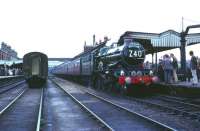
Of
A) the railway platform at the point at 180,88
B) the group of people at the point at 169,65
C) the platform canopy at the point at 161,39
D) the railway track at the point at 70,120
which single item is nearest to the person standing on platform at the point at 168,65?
the group of people at the point at 169,65

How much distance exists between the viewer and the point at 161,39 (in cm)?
2919

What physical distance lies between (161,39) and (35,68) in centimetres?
1131

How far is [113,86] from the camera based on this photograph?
2364 cm

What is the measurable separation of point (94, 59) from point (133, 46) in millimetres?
6798

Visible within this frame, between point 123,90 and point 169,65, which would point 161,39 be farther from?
point 123,90

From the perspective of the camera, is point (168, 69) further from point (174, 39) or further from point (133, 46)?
point (174, 39)

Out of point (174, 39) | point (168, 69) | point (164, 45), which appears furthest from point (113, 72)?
point (174, 39)

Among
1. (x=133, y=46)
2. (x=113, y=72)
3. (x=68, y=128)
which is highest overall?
(x=133, y=46)

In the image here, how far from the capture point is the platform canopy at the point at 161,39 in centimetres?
2785

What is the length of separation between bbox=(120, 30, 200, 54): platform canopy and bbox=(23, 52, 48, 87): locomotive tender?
30.9 feet

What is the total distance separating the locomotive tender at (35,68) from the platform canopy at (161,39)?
370 inches

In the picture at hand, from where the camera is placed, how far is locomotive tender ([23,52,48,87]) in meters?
33.6

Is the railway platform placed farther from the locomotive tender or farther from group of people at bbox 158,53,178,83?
the locomotive tender

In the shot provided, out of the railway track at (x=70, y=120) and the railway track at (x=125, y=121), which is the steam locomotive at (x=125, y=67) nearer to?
the railway track at (x=125, y=121)
